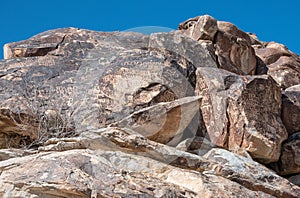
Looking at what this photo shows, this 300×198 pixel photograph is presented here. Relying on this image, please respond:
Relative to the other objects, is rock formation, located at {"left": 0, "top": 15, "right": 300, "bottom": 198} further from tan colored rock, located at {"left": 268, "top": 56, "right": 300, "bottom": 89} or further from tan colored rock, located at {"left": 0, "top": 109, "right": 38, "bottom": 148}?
tan colored rock, located at {"left": 268, "top": 56, "right": 300, "bottom": 89}

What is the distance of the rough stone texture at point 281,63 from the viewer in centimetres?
1374

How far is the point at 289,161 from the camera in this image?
28.4 feet

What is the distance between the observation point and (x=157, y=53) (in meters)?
8.87

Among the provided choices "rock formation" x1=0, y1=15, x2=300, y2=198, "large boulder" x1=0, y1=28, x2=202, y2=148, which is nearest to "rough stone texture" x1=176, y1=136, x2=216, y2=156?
"rock formation" x1=0, y1=15, x2=300, y2=198

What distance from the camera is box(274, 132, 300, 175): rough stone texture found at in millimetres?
8656

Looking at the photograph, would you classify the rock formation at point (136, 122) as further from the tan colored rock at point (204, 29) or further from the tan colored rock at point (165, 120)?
the tan colored rock at point (204, 29)

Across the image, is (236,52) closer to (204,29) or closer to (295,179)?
(204,29)

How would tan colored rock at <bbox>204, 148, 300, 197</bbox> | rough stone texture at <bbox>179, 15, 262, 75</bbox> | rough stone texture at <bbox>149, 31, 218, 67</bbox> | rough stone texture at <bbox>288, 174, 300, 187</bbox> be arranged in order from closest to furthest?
tan colored rock at <bbox>204, 148, 300, 197</bbox>
rough stone texture at <bbox>288, 174, 300, 187</bbox>
rough stone texture at <bbox>149, 31, 218, 67</bbox>
rough stone texture at <bbox>179, 15, 262, 75</bbox>

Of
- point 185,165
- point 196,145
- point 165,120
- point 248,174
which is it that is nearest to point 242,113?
point 196,145

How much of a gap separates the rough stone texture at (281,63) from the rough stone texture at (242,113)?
472 cm

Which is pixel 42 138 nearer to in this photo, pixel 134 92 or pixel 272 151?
pixel 134 92

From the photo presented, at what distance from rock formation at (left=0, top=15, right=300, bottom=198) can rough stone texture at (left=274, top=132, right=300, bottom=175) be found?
2 centimetres

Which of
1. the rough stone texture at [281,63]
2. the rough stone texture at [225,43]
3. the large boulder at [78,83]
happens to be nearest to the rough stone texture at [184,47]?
the large boulder at [78,83]

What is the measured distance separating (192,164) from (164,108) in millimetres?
1193
